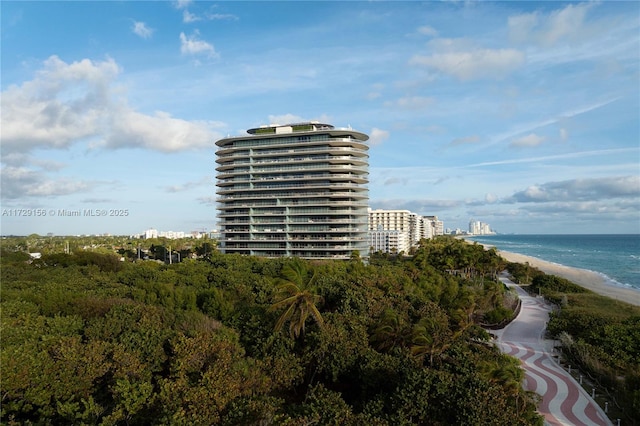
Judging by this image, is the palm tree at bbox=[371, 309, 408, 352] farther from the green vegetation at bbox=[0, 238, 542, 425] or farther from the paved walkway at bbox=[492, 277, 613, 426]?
the paved walkway at bbox=[492, 277, 613, 426]

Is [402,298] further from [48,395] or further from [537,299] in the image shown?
[537,299]

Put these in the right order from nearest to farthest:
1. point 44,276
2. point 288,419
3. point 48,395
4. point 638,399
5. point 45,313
→ point 288,419
point 48,395
point 638,399
point 45,313
point 44,276

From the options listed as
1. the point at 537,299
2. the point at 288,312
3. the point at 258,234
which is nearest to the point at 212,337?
the point at 288,312

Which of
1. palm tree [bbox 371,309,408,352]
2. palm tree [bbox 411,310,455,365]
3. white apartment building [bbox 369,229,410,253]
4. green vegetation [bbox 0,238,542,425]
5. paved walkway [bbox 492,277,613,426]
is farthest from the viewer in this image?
white apartment building [bbox 369,229,410,253]

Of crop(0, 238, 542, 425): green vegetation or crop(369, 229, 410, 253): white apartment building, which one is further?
crop(369, 229, 410, 253): white apartment building

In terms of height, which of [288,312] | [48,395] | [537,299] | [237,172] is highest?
[237,172]

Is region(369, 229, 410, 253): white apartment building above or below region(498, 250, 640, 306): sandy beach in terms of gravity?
above

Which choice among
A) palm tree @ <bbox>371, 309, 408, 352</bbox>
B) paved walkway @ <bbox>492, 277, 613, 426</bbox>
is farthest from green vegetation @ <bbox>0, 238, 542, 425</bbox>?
paved walkway @ <bbox>492, 277, 613, 426</bbox>

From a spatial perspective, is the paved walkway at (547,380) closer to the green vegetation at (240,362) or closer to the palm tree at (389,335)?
the green vegetation at (240,362)
